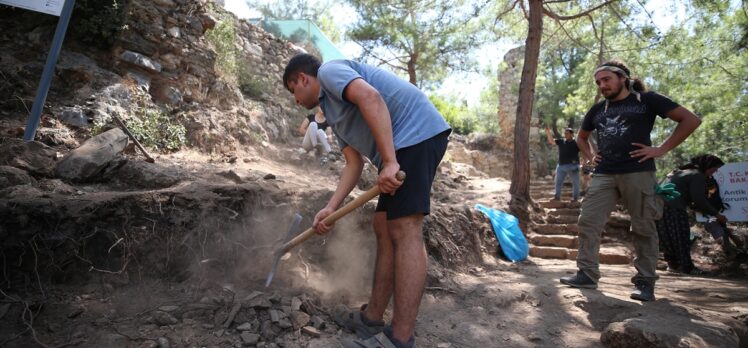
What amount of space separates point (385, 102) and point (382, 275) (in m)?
0.88

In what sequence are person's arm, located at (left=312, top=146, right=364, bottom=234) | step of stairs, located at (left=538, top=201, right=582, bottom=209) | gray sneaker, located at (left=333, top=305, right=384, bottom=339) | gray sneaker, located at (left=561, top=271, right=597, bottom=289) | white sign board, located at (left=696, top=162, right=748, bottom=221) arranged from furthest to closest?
step of stairs, located at (left=538, top=201, right=582, bottom=209)
white sign board, located at (left=696, top=162, right=748, bottom=221)
gray sneaker, located at (left=561, top=271, right=597, bottom=289)
person's arm, located at (left=312, top=146, right=364, bottom=234)
gray sneaker, located at (left=333, top=305, right=384, bottom=339)

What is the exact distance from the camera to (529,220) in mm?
6461

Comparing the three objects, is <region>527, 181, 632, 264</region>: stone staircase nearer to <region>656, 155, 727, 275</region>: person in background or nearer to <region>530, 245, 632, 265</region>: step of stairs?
<region>530, 245, 632, 265</region>: step of stairs

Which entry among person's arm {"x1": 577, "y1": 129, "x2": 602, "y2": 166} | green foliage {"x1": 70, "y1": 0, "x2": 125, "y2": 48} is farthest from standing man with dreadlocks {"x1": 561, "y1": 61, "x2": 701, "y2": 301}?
green foliage {"x1": 70, "y1": 0, "x2": 125, "y2": 48}

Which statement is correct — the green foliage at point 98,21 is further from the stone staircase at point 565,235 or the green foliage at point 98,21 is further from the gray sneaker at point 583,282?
the stone staircase at point 565,235

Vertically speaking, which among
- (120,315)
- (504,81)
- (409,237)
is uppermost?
(504,81)

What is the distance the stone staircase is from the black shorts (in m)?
4.34

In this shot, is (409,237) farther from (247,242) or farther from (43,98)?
(43,98)

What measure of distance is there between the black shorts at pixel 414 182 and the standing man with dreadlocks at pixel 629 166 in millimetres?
1824

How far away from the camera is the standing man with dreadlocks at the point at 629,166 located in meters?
2.75

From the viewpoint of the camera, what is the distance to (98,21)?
15.6 ft

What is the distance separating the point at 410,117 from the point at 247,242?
141 centimetres

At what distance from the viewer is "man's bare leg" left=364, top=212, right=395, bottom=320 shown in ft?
6.53

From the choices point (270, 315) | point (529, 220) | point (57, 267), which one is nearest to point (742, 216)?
point (529, 220)
